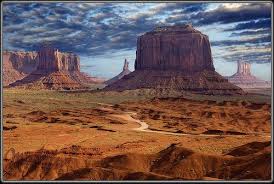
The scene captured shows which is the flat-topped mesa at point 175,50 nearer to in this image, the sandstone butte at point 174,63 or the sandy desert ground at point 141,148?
the sandstone butte at point 174,63

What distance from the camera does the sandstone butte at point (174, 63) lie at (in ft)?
520

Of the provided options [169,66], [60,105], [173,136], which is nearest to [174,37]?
[169,66]

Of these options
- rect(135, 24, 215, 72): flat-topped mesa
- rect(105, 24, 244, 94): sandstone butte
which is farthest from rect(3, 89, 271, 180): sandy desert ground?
rect(135, 24, 215, 72): flat-topped mesa

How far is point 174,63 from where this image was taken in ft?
560

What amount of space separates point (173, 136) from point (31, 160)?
86.6ft

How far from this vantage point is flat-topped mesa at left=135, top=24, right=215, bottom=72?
169000 millimetres

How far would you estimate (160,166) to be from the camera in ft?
111

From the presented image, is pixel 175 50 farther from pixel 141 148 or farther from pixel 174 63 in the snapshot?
pixel 141 148

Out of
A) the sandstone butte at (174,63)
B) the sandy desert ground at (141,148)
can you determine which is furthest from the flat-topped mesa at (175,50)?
the sandy desert ground at (141,148)

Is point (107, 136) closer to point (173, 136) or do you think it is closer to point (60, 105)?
point (173, 136)

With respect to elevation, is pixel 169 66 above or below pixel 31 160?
above

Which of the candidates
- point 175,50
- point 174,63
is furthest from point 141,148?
point 175,50

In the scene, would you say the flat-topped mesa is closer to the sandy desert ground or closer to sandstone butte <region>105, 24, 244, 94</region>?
sandstone butte <region>105, 24, 244, 94</region>

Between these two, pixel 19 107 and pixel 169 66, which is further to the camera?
pixel 169 66
